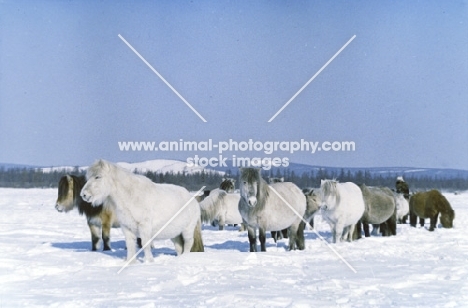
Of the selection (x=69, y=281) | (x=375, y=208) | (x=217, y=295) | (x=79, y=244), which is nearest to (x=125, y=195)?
(x=69, y=281)

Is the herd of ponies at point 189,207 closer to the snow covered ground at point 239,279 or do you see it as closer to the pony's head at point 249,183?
the pony's head at point 249,183

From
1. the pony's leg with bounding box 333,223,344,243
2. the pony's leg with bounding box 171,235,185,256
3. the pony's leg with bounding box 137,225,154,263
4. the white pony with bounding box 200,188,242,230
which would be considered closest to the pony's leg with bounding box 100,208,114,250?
the pony's leg with bounding box 171,235,185,256

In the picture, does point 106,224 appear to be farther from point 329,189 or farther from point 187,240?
point 329,189

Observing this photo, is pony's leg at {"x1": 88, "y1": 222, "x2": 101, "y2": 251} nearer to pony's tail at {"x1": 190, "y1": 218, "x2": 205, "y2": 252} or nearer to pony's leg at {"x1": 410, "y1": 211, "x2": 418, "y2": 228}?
pony's tail at {"x1": 190, "y1": 218, "x2": 205, "y2": 252}

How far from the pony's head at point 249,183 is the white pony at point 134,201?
1.47m

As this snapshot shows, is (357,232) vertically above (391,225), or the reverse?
(391,225)

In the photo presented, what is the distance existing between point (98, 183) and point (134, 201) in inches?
27.2

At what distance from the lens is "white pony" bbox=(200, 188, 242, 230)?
56.1 feet

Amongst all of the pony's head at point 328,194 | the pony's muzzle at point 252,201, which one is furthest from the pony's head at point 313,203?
the pony's muzzle at point 252,201

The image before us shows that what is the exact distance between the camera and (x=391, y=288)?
604cm

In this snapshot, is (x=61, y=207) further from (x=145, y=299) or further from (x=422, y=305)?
(x=422, y=305)

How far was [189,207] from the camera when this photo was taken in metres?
9.23

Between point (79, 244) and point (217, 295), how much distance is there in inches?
285

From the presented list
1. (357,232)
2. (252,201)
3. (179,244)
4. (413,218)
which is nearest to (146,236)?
(179,244)
